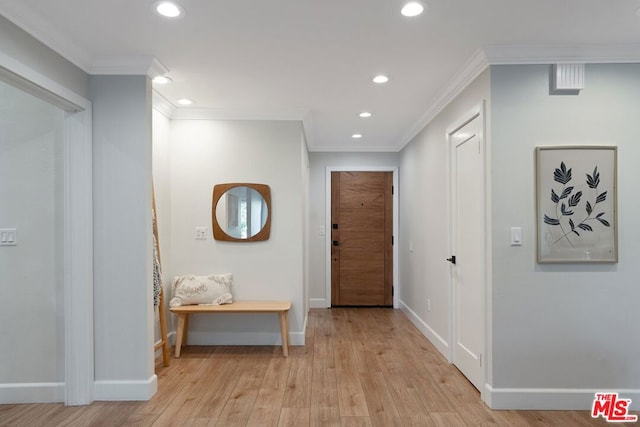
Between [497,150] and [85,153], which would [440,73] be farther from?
[85,153]

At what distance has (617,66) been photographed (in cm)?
267

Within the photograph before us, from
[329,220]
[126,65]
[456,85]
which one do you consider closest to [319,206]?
[329,220]

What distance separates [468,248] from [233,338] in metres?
2.41

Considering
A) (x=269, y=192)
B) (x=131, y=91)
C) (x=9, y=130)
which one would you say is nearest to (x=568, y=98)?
(x=269, y=192)

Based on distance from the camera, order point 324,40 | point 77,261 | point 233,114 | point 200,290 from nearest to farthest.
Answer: point 324,40, point 77,261, point 200,290, point 233,114

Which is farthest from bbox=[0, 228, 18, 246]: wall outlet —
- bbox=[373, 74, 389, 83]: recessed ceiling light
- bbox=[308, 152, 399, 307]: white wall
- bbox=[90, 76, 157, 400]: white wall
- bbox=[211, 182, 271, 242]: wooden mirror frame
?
bbox=[308, 152, 399, 307]: white wall

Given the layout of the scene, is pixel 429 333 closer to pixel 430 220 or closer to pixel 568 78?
pixel 430 220

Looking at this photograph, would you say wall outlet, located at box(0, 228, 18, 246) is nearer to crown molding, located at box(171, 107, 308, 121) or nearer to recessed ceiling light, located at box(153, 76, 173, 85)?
recessed ceiling light, located at box(153, 76, 173, 85)

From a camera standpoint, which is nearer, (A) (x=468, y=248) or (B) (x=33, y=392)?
(B) (x=33, y=392)

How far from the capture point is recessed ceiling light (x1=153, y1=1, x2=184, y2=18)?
2.09m

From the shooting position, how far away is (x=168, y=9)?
2.13 metres

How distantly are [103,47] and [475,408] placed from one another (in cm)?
339

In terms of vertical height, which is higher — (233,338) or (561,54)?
(561,54)

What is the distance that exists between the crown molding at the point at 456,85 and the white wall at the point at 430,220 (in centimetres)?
5
